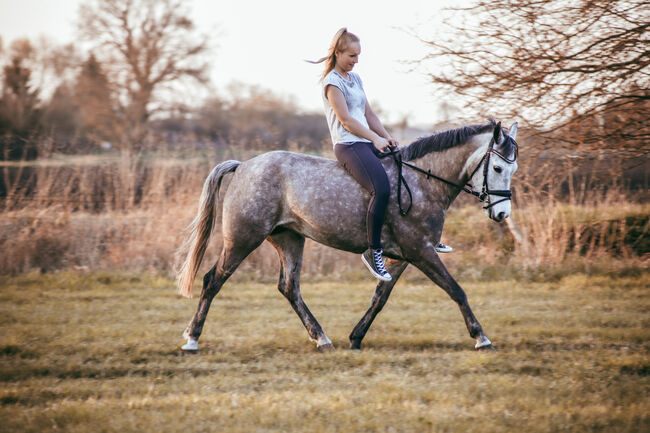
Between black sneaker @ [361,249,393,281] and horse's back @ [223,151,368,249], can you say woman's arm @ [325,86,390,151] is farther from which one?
black sneaker @ [361,249,393,281]

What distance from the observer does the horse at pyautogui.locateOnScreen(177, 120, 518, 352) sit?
16.5 feet

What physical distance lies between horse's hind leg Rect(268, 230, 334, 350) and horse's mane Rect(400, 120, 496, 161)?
58.6 inches

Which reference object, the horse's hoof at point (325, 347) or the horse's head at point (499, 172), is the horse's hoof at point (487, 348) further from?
the horse's hoof at point (325, 347)

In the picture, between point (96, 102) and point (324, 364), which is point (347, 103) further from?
point (96, 102)

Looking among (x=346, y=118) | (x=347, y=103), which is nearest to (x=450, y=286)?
(x=346, y=118)

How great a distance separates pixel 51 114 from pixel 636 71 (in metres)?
20.5

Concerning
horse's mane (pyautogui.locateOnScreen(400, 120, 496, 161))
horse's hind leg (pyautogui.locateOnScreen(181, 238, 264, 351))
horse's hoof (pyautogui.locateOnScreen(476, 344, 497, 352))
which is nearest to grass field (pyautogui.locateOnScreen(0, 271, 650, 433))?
horse's hoof (pyautogui.locateOnScreen(476, 344, 497, 352))

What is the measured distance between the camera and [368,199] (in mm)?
5168

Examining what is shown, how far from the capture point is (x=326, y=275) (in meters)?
9.12

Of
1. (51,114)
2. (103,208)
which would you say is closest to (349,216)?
(103,208)

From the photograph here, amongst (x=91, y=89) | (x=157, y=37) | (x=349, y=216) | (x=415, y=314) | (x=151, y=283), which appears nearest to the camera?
(x=349, y=216)

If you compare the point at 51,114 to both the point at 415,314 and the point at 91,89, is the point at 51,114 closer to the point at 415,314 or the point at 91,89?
the point at 91,89

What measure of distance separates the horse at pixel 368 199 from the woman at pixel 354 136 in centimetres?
19

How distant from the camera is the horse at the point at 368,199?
198 inches
